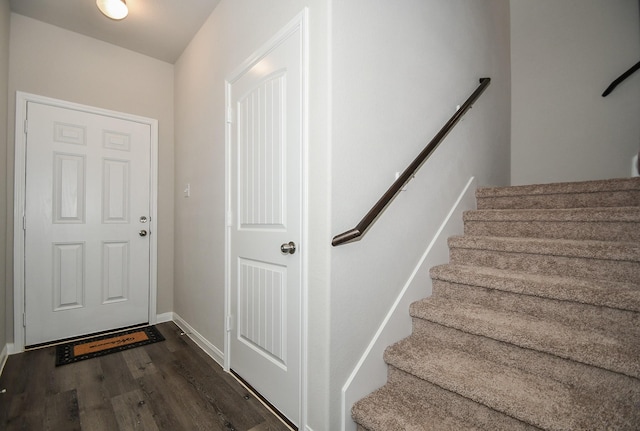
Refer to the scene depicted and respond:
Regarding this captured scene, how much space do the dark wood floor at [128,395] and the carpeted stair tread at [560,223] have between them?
6.16 feet

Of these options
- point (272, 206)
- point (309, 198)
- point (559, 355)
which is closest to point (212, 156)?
point (272, 206)

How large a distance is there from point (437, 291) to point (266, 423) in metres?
1.24

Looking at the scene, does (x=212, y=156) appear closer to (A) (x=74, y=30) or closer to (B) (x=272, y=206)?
(B) (x=272, y=206)

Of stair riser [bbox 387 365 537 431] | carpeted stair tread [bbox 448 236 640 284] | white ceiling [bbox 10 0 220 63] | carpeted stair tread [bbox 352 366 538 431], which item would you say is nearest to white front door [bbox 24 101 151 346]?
white ceiling [bbox 10 0 220 63]

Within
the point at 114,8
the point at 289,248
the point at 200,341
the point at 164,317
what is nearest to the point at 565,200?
the point at 289,248

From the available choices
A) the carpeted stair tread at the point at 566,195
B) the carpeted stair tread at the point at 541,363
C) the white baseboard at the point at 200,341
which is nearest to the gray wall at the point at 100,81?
the white baseboard at the point at 200,341

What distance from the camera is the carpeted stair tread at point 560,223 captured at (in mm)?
1568

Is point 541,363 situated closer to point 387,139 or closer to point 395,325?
point 395,325

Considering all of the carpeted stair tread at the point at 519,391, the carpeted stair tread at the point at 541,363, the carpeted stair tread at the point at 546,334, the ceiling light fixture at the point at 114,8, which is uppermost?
the ceiling light fixture at the point at 114,8

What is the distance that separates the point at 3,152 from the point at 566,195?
4.24m

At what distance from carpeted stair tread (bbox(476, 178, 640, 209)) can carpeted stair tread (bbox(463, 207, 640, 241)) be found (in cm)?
19

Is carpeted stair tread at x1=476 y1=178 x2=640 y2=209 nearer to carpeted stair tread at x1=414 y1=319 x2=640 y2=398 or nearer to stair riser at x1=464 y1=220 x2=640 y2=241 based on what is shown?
stair riser at x1=464 y1=220 x2=640 y2=241

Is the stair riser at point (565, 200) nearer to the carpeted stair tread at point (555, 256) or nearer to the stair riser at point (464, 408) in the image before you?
the carpeted stair tread at point (555, 256)

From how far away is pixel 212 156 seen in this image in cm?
226
